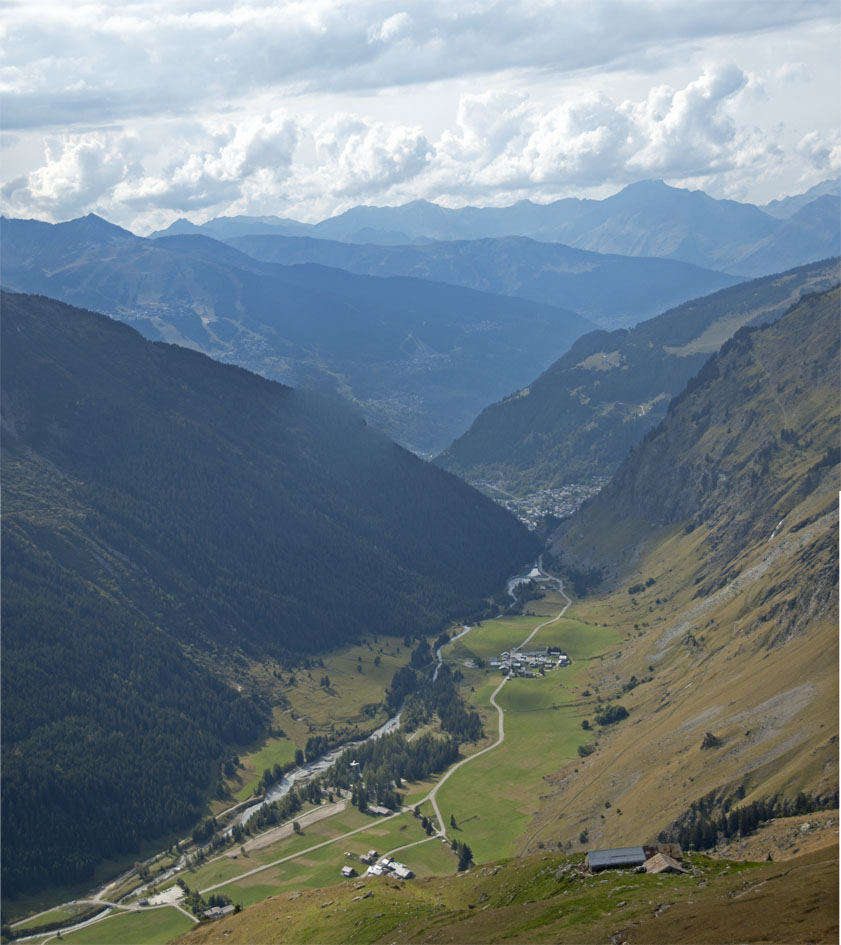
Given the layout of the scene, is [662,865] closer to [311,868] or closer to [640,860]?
[640,860]

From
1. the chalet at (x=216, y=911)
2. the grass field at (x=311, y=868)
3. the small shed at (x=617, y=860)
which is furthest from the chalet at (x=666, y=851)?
the chalet at (x=216, y=911)

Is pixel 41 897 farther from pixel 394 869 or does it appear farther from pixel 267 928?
pixel 267 928

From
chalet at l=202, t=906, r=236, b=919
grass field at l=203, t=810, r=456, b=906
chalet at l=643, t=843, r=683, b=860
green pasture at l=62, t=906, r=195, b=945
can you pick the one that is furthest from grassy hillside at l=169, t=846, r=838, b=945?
grass field at l=203, t=810, r=456, b=906

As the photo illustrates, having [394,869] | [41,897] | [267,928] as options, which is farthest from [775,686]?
[41,897]

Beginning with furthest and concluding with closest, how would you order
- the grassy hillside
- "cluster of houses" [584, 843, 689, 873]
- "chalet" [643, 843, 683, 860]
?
"chalet" [643, 843, 683, 860], "cluster of houses" [584, 843, 689, 873], the grassy hillside

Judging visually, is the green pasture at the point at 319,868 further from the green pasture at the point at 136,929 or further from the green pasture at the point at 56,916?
the green pasture at the point at 56,916

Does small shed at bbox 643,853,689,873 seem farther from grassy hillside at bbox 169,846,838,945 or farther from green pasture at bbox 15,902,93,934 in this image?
green pasture at bbox 15,902,93,934
